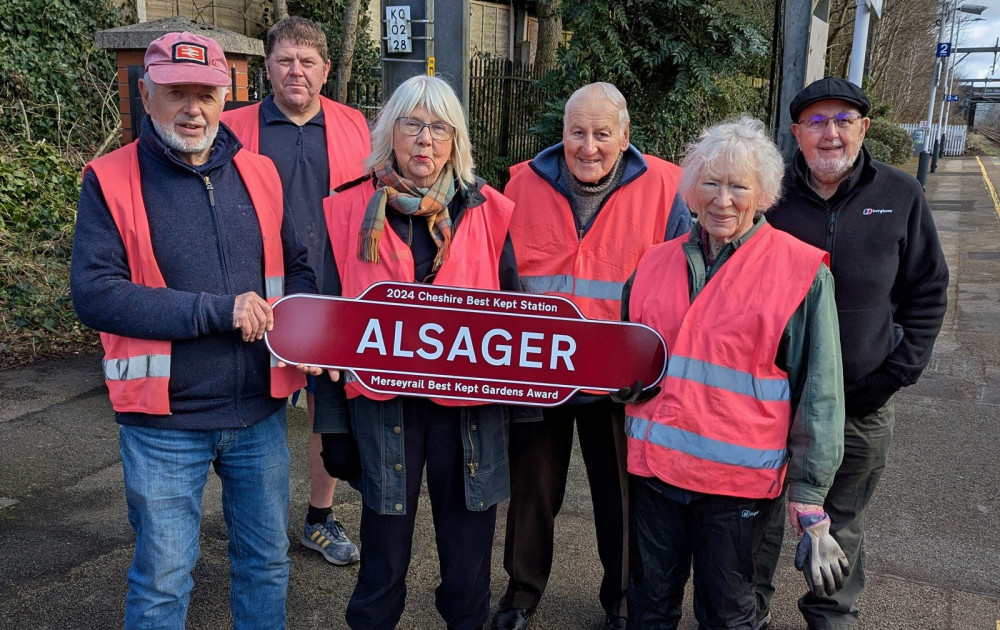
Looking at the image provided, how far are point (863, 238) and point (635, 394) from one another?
100 cm

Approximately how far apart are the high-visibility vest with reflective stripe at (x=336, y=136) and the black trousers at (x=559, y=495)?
1356 millimetres

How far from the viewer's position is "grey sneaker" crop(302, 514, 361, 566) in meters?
3.64

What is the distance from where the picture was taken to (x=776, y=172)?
2.41m

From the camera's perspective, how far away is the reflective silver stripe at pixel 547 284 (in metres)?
3.03

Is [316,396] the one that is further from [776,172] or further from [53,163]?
[53,163]

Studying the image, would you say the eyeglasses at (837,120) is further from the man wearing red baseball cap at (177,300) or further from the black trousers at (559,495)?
the man wearing red baseball cap at (177,300)

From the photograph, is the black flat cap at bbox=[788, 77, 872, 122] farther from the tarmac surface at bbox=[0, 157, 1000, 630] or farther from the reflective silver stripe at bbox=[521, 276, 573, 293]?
the tarmac surface at bbox=[0, 157, 1000, 630]

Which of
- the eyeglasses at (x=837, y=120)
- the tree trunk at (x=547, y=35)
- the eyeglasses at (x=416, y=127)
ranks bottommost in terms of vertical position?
the eyeglasses at (x=416, y=127)

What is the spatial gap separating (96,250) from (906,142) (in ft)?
97.6

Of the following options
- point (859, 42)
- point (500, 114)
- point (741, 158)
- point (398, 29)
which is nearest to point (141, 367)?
point (741, 158)

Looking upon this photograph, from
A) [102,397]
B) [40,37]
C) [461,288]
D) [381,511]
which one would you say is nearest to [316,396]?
[381,511]

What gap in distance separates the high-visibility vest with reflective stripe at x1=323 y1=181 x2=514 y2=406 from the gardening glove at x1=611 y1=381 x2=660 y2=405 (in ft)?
1.61

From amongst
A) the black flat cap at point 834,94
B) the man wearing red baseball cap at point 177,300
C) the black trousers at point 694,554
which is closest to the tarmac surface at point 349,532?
the black trousers at point 694,554

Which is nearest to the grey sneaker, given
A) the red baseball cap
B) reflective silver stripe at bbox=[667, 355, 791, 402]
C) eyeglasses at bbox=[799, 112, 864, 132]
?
reflective silver stripe at bbox=[667, 355, 791, 402]
